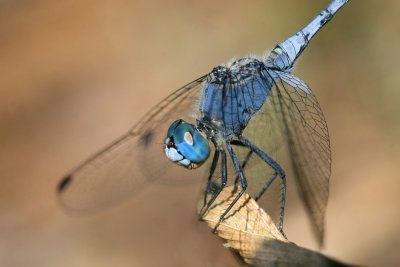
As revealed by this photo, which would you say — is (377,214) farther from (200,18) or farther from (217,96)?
(200,18)

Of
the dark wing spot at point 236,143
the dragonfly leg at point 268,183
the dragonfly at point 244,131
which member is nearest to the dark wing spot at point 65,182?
the dragonfly at point 244,131

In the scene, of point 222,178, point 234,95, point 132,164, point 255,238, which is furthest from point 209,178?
point 255,238

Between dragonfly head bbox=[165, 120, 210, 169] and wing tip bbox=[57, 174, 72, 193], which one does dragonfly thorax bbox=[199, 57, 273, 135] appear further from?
wing tip bbox=[57, 174, 72, 193]

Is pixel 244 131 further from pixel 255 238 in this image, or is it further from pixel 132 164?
pixel 255 238

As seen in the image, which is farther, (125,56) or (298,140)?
(125,56)

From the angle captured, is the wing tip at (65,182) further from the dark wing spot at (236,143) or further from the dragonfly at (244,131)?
the dark wing spot at (236,143)

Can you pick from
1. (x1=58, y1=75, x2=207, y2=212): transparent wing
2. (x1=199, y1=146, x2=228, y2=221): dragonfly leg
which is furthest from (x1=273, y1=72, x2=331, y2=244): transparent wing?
(x1=58, y1=75, x2=207, y2=212): transparent wing

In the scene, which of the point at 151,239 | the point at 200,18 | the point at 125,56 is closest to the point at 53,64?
the point at 125,56
